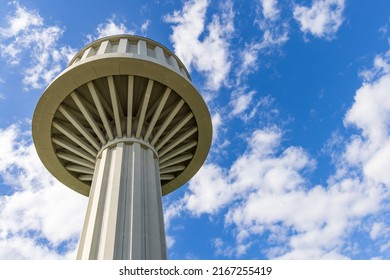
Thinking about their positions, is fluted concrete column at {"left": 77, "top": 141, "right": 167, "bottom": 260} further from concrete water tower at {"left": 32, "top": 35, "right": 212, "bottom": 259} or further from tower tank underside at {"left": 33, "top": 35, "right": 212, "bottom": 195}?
tower tank underside at {"left": 33, "top": 35, "right": 212, "bottom": 195}

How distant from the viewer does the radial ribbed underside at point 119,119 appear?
1491 centimetres

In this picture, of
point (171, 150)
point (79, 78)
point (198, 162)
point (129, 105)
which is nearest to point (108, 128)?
point (129, 105)

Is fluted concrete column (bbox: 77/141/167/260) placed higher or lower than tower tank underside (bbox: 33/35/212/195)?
lower

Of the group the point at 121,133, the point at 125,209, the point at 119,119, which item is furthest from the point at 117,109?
the point at 125,209

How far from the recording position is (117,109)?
14.8m

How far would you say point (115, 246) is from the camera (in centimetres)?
1062

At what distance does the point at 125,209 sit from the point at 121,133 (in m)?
4.11

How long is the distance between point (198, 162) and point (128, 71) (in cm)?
653

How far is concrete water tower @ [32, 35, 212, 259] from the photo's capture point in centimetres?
1178

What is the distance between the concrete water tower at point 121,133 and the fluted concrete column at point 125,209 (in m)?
0.03

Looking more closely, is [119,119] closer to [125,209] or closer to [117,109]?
[117,109]

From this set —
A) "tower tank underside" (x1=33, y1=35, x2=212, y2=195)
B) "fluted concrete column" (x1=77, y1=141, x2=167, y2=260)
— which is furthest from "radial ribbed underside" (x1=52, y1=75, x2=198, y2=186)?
"fluted concrete column" (x1=77, y1=141, x2=167, y2=260)

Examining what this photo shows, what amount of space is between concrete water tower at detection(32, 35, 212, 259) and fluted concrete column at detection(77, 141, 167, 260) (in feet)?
0.11

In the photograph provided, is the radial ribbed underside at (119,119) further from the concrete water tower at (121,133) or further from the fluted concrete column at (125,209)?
the fluted concrete column at (125,209)
